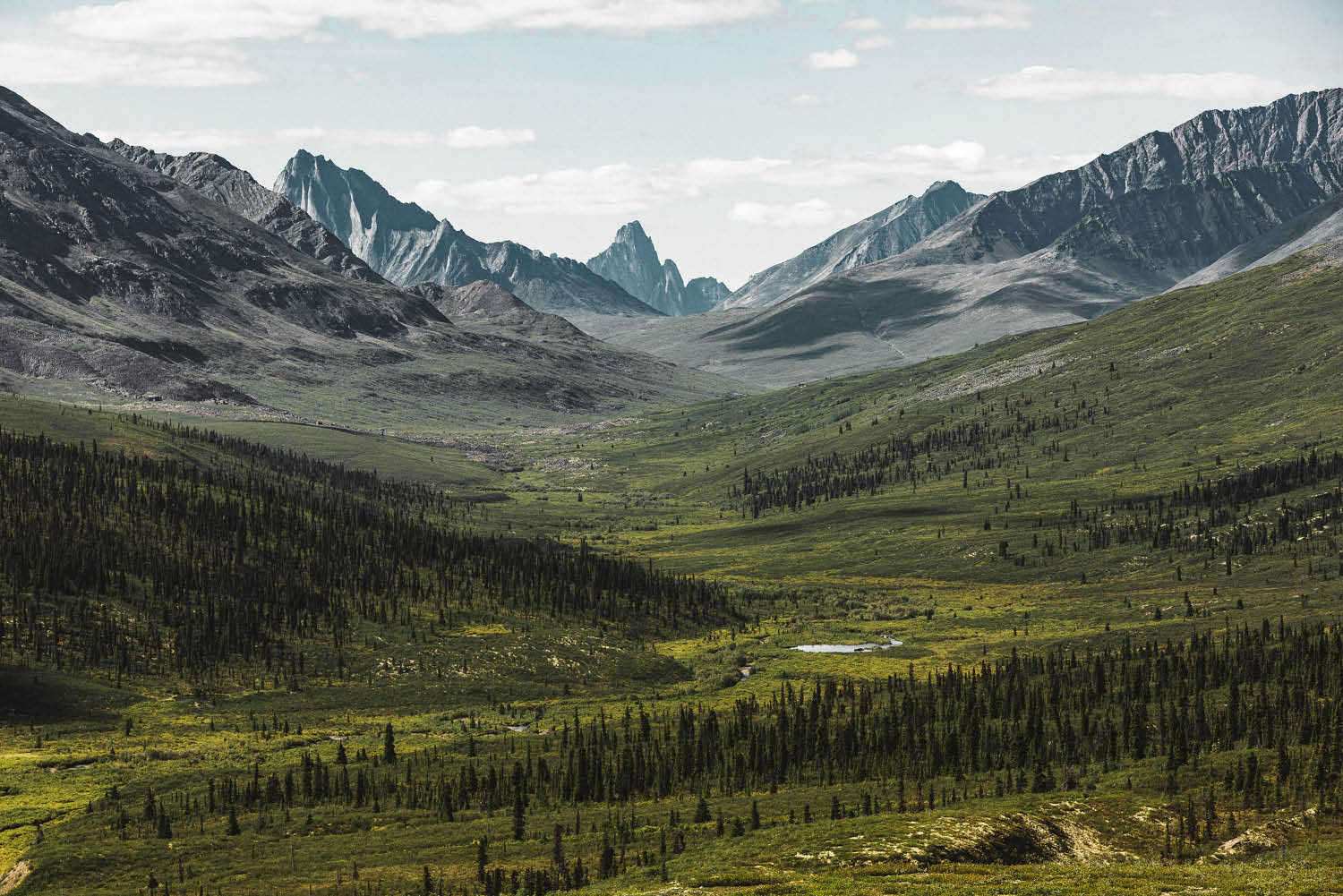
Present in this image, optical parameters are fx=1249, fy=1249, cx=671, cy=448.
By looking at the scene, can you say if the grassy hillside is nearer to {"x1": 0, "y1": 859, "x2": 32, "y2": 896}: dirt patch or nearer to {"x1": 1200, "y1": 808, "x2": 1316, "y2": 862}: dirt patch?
{"x1": 1200, "y1": 808, "x2": 1316, "y2": 862}: dirt patch

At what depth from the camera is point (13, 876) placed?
87.6m

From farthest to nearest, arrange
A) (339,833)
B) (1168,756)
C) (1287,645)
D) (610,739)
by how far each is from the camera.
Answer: (1287,645) < (610,739) < (1168,756) < (339,833)

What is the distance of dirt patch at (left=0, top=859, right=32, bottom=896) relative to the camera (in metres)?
85.6

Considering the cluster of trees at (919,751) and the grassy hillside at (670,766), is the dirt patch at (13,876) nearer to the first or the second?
the grassy hillside at (670,766)

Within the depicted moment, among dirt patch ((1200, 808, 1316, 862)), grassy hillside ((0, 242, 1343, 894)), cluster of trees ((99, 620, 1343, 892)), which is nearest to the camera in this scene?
dirt patch ((1200, 808, 1316, 862))

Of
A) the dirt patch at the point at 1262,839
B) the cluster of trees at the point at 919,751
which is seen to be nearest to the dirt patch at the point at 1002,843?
the dirt patch at the point at 1262,839

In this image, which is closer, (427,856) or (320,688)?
(427,856)

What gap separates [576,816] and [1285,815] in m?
52.5

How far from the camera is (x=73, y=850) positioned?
298 ft

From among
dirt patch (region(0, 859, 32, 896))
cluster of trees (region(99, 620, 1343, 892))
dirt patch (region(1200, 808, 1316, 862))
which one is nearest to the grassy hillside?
dirt patch (region(1200, 808, 1316, 862))

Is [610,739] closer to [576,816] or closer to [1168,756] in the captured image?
[576,816]

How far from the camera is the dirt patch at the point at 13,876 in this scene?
85.6 metres

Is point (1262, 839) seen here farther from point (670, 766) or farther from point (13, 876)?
point (13, 876)

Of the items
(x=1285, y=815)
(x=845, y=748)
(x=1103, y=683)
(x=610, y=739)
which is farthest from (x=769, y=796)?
(x=1103, y=683)
